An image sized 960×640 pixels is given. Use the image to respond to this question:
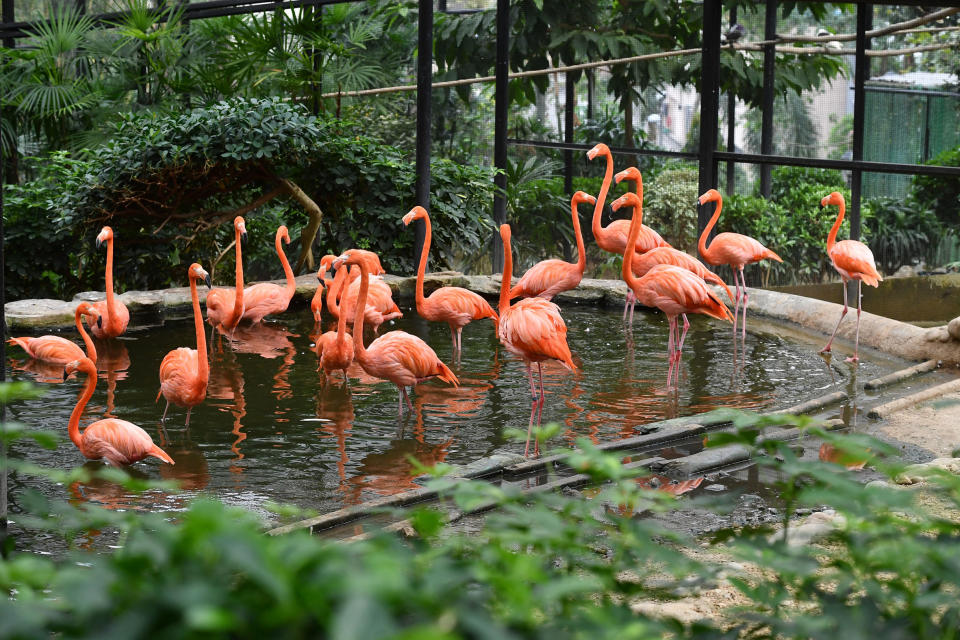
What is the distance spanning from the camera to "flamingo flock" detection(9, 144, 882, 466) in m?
4.91

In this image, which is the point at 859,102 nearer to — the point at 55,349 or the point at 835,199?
the point at 835,199

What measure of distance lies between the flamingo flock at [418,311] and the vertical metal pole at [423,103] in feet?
4.76

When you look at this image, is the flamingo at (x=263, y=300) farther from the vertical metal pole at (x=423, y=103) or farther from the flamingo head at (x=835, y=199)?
the flamingo head at (x=835, y=199)

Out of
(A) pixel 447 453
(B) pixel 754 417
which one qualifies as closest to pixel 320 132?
(A) pixel 447 453

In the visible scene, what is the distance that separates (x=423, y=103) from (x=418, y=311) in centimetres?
289

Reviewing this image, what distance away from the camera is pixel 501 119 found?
9703mm

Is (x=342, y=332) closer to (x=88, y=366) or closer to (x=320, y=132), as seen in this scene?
(x=88, y=366)

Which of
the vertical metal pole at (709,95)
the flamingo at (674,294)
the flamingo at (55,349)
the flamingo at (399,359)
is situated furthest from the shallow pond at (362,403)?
the vertical metal pole at (709,95)

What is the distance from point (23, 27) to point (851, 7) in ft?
25.9

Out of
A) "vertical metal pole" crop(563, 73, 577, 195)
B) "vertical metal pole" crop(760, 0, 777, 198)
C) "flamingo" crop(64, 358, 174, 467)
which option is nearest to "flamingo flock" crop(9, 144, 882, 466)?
"flamingo" crop(64, 358, 174, 467)

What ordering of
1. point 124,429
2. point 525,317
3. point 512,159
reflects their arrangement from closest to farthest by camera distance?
point 124,429 < point 525,317 < point 512,159

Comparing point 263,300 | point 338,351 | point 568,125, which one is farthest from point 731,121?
point 338,351

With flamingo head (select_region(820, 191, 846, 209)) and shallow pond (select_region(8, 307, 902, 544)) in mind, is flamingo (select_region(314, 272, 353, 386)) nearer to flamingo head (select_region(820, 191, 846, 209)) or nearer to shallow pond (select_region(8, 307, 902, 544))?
shallow pond (select_region(8, 307, 902, 544))

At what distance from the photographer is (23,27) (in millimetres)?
10156
